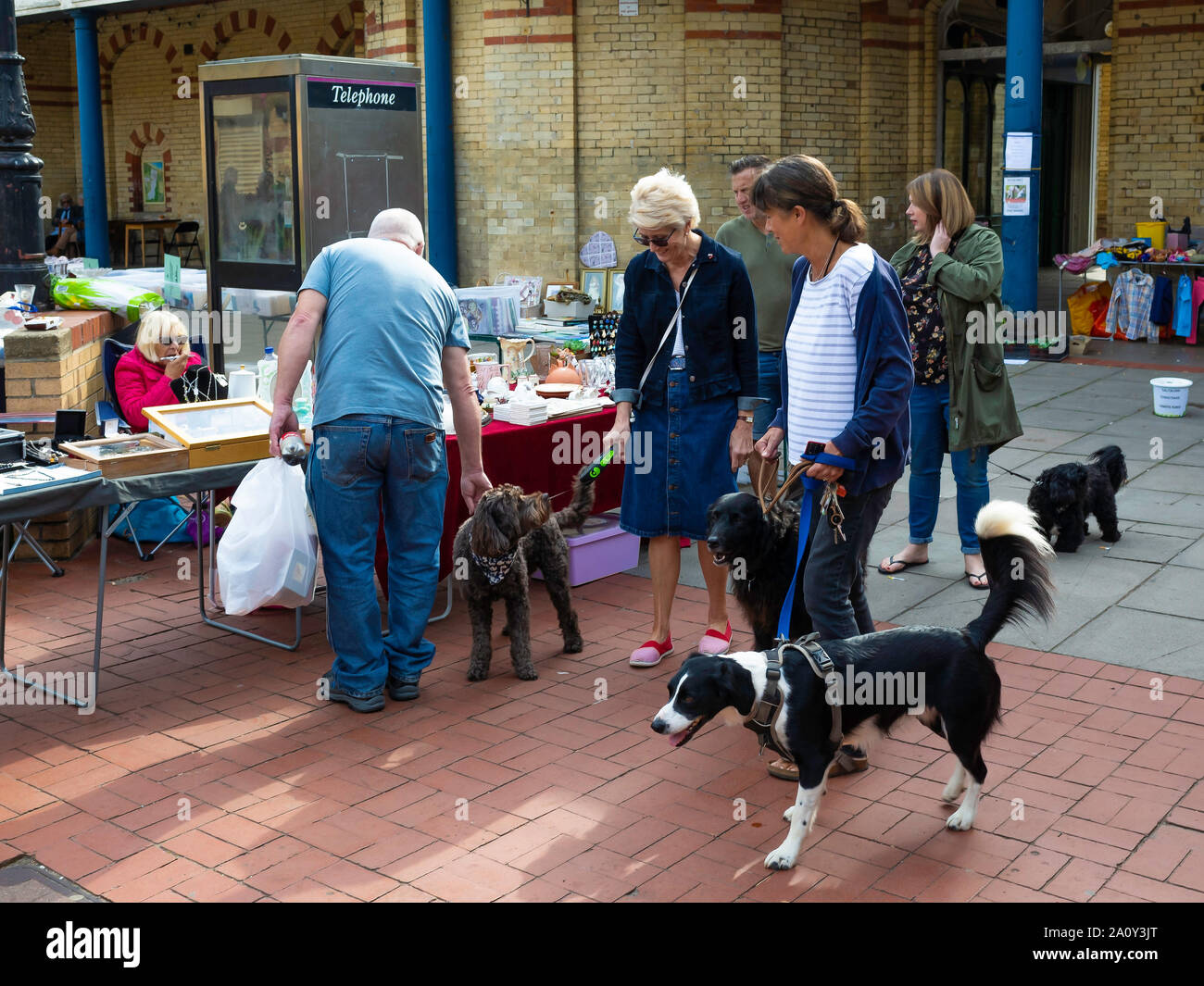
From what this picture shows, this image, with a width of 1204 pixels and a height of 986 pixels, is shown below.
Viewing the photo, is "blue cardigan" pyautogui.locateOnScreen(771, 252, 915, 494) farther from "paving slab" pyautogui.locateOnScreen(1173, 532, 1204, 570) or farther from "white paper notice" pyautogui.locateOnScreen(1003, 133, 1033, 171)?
"white paper notice" pyautogui.locateOnScreen(1003, 133, 1033, 171)

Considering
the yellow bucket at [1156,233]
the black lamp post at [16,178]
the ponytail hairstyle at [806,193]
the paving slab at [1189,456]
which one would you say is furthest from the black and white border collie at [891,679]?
the yellow bucket at [1156,233]

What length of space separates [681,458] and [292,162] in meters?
3.86

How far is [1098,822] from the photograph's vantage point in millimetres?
3893

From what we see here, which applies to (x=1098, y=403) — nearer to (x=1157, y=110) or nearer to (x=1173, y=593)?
(x=1173, y=593)

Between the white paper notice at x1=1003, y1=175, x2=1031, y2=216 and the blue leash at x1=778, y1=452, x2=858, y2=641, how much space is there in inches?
361

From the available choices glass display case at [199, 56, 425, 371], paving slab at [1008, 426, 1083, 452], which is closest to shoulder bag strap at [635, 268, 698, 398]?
glass display case at [199, 56, 425, 371]

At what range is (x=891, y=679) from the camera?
3670 mm

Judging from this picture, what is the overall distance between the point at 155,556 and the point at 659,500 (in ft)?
10.7

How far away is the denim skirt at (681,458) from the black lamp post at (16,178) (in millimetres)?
4490

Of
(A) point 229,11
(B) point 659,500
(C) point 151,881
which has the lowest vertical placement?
(C) point 151,881

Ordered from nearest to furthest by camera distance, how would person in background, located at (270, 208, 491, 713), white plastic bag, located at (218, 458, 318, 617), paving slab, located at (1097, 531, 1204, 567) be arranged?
person in background, located at (270, 208, 491, 713)
white plastic bag, located at (218, 458, 318, 617)
paving slab, located at (1097, 531, 1204, 567)

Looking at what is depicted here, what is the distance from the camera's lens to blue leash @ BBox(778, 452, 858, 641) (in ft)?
12.9

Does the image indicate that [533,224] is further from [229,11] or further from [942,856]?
[942,856]

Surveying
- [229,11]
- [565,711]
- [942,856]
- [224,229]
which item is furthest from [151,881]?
[229,11]
